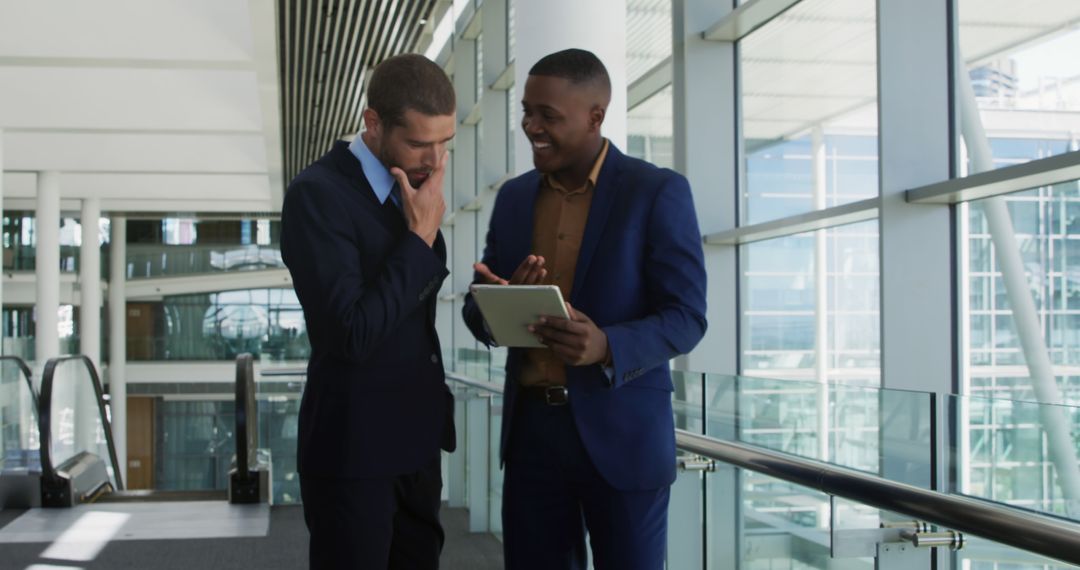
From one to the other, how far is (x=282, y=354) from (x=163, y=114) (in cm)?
1740

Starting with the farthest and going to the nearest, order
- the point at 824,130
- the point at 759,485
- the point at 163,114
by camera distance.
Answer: the point at 163,114 < the point at 824,130 < the point at 759,485

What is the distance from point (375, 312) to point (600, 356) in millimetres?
381

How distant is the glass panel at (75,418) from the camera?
24.7 ft

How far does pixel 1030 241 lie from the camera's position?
448 centimetres

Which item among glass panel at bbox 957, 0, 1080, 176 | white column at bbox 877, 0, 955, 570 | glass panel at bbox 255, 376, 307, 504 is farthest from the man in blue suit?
glass panel at bbox 255, 376, 307, 504

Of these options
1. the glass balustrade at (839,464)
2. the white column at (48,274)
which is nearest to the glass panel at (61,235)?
the white column at (48,274)

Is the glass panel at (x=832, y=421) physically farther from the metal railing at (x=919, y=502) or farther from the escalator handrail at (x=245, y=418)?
the escalator handrail at (x=245, y=418)

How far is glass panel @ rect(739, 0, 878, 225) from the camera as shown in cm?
566

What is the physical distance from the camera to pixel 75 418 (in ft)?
27.6

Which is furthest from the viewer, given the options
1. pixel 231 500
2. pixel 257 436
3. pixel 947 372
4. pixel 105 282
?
pixel 105 282

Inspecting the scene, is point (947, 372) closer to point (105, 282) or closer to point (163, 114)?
point (163, 114)

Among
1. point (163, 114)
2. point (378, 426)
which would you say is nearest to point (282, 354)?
point (163, 114)

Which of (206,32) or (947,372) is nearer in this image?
(947,372)

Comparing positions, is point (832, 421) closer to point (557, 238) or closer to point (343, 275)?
point (557, 238)
